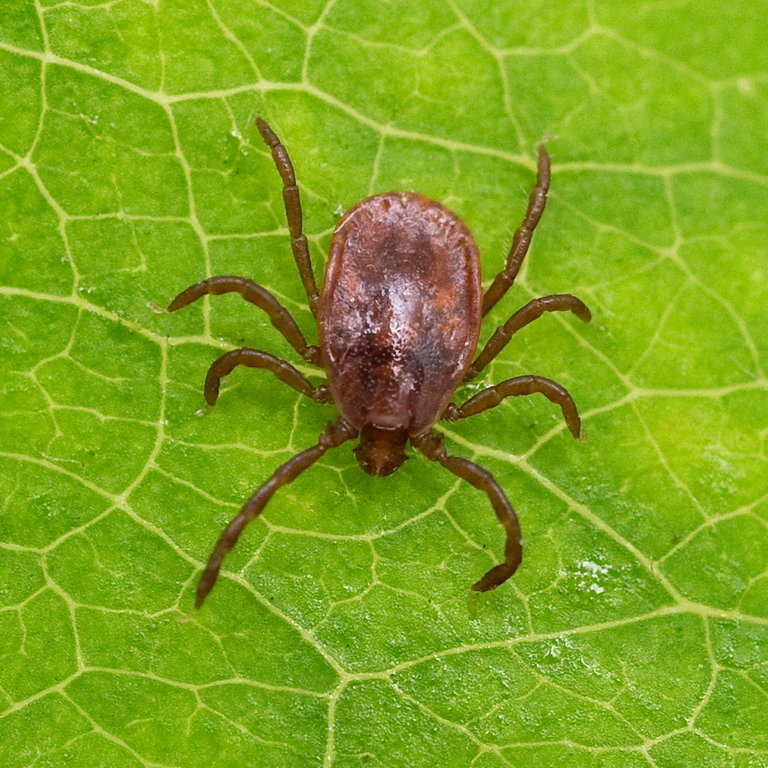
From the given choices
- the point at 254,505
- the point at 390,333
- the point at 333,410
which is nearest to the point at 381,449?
the point at 333,410

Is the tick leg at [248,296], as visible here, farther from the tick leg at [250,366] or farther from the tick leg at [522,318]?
the tick leg at [522,318]

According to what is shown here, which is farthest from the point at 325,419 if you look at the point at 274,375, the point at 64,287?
the point at 64,287

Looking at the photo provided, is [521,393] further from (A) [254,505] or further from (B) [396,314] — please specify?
(A) [254,505]

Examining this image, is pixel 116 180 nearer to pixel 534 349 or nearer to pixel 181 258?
pixel 181 258

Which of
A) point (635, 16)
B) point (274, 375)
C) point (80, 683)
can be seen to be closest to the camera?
point (80, 683)

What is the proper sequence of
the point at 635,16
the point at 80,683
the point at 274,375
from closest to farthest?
the point at 80,683
the point at 274,375
the point at 635,16

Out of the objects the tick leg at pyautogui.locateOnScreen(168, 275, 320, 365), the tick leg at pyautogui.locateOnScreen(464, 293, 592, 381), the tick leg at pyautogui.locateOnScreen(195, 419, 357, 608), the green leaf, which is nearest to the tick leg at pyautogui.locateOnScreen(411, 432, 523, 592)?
the green leaf

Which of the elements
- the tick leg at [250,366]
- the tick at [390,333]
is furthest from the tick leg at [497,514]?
the tick leg at [250,366]
